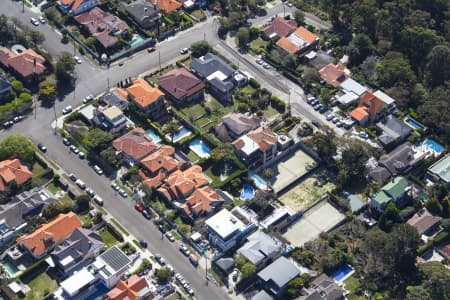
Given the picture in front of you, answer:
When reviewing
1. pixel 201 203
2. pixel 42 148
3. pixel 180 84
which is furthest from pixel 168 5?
pixel 201 203

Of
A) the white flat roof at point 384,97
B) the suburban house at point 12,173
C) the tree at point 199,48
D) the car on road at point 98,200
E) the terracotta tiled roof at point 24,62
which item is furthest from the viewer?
the tree at point 199,48

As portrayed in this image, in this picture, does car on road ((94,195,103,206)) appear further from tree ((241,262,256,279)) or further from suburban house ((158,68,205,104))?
tree ((241,262,256,279))

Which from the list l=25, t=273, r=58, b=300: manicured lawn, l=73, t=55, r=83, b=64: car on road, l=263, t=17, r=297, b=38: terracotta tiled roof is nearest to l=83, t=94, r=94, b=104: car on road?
l=73, t=55, r=83, b=64: car on road

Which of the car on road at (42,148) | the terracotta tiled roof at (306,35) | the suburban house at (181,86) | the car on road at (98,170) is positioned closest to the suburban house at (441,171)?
the terracotta tiled roof at (306,35)

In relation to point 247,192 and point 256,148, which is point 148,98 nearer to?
point 256,148

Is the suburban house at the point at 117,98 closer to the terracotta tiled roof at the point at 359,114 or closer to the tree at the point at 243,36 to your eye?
the tree at the point at 243,36
